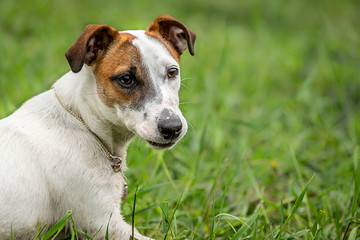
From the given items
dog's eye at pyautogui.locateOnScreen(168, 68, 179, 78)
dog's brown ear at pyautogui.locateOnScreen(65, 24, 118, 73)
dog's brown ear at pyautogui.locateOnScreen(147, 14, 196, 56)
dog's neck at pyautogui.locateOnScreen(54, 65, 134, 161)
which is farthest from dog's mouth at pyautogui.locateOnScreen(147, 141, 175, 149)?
dog's brown ear at pyautogui.locateOnScreen(147, 14, 196, 56)

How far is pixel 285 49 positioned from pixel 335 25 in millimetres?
2197

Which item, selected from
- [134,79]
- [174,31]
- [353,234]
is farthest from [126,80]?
[353,234]

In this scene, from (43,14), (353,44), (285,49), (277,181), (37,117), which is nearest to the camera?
(37,117)

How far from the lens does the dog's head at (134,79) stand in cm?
292

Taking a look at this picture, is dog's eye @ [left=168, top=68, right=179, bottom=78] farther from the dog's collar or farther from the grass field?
the dog's collar

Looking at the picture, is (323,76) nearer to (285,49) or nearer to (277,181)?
(285,49)

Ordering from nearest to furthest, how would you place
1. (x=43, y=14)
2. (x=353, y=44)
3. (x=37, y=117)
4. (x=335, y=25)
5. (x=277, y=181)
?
1. (x=37, y=117)
2. (x=277, y=181)
3. (x=43, y=14)
4. (x=353, y=44)
5. (x=335, y=25)

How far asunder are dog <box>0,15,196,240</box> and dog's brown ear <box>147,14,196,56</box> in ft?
0.79

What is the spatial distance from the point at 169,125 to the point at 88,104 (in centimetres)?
64

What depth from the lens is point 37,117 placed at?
309cm

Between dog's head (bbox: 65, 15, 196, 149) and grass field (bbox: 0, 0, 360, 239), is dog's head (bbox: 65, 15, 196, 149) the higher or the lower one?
the higher one

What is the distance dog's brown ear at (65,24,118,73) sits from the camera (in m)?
2.90

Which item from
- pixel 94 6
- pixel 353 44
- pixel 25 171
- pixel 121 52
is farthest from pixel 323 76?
pixel 25 171

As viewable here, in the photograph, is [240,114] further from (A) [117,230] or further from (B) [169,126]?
(A) [117,230]
